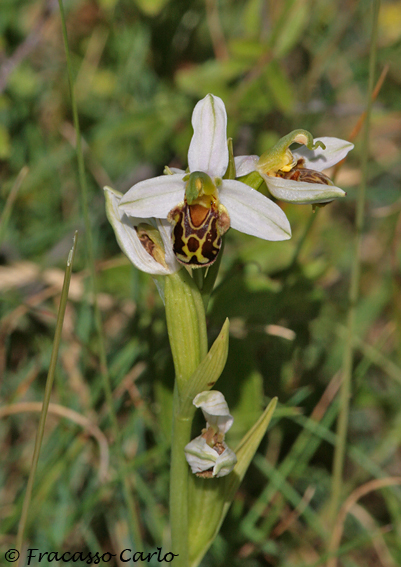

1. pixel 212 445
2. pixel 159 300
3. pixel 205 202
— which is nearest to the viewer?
pixel 205 202

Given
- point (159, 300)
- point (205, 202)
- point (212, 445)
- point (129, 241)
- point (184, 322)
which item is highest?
point (205, 202)

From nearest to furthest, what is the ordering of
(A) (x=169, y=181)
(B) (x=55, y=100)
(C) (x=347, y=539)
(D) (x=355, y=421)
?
(A) (x=169, y=181) < (C) (x=347, y=539) < (D) (x=355, y=421) < (B) (x=55, y=100)

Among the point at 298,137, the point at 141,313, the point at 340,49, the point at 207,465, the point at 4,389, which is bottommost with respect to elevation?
the point at 4,389

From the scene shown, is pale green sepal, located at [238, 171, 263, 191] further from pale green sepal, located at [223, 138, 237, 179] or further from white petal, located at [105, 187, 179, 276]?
white petal, located at [105, 187, 179, 276]

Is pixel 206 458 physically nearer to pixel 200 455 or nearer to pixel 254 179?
pixel 200 455

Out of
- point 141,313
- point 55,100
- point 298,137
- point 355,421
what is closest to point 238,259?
point 141,313

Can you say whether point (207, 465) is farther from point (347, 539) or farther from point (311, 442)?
point (347, 539)

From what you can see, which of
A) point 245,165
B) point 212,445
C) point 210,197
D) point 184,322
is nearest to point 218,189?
point 210,197
